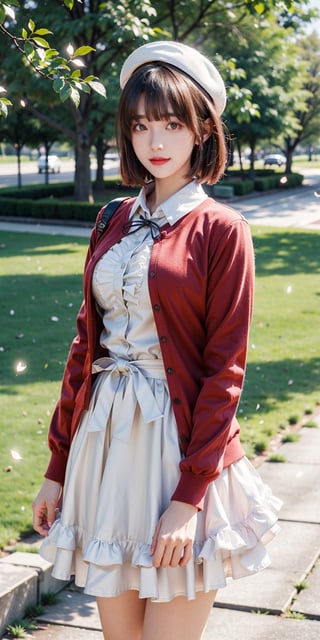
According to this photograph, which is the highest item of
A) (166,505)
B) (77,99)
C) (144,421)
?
(77,99)

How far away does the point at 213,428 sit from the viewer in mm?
2289

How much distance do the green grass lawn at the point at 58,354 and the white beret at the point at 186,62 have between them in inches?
84.8

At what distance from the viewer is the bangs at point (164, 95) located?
7.77 feet

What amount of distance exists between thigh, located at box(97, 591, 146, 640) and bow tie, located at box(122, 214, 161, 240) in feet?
3.09

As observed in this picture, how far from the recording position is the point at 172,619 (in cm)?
236

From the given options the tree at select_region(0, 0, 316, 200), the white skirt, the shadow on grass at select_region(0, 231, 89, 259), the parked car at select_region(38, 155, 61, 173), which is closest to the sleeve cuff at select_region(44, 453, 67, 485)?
the white skirt

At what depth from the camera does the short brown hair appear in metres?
2.37

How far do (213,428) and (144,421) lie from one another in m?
0.21

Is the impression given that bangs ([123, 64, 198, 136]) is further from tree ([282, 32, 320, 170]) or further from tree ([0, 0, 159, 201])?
tree ([282, 32, 320, 170])

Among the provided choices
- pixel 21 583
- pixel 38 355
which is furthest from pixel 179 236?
pixel 38 355

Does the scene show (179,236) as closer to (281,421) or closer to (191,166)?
(191,166)

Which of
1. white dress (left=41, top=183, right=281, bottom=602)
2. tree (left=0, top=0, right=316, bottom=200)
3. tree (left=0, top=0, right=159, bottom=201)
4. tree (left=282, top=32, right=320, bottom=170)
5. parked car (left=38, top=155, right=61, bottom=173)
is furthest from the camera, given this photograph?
parked car (left=38, top=155, right=61, bottom=173)

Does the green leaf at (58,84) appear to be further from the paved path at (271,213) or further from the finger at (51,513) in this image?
the paved path at (271,213)

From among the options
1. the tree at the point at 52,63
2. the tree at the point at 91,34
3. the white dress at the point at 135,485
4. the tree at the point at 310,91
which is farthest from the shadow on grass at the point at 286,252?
the tree at the point at 310,91
